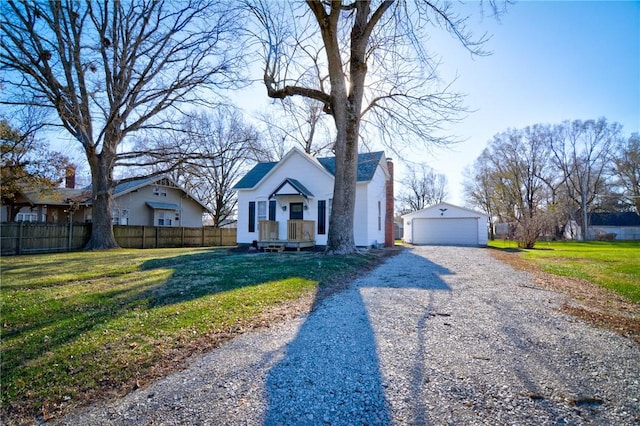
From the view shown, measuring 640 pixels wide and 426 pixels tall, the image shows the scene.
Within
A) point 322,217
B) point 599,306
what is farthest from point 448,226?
point 599,306

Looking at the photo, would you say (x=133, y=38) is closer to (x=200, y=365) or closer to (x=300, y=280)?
(x=300, y=280)

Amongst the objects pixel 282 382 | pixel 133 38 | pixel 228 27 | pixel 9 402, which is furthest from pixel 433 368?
pixel 133 38

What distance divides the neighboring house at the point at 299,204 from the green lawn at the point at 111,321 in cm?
820

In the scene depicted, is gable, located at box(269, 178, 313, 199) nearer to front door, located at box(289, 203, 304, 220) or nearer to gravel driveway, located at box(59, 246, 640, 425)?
front door, located at box(289, 203, 304, 220)

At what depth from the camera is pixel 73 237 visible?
18.7 m

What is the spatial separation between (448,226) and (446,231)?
0.44 metres

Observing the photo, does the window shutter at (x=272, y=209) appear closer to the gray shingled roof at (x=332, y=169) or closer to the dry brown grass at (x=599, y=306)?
the gray shingled roof at (x=332, y=169)

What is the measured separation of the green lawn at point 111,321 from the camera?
3.03 m

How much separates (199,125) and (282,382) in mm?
17991

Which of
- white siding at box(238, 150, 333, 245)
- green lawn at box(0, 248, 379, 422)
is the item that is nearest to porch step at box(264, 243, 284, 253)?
white siding at box(238, 150, 333, 245)

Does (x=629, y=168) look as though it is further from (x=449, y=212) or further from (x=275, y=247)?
(x=275, y=247)

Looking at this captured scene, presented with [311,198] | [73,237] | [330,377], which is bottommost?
[330,377]

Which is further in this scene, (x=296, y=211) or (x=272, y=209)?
(x=272, y=209)

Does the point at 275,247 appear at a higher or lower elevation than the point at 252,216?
lower
